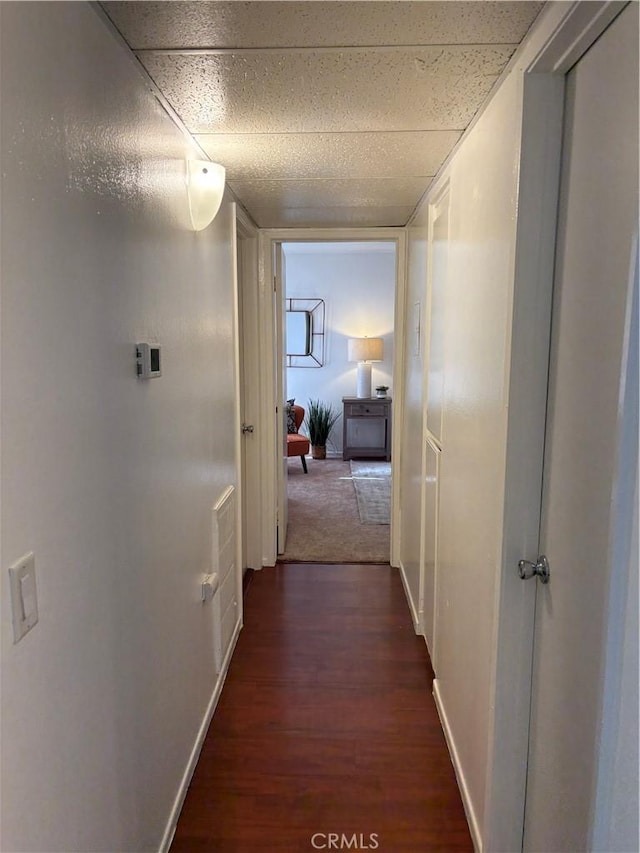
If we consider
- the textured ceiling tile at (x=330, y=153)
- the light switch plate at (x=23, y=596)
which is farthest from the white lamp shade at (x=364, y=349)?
the light switch plate at (x=23, y=596)

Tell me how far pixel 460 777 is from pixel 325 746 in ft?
1.59

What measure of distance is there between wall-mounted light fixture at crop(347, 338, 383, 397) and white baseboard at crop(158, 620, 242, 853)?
4368 mm

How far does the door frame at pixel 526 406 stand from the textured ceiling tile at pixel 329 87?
182mm

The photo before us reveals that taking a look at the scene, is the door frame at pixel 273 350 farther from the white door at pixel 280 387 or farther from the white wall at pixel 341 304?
the white wall at pixel 341 304

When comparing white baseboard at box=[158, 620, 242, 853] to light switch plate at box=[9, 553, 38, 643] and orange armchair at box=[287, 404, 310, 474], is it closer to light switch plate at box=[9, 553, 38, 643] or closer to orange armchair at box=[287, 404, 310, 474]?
light switch plate at box=[9, 553, 38, 643]

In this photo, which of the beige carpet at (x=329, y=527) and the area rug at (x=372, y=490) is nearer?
the beige carpet at (x=329, y=527)

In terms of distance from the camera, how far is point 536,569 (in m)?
1.29

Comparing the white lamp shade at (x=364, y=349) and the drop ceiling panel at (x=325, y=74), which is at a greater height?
the drop ceiling panel at (x=325, y=74)

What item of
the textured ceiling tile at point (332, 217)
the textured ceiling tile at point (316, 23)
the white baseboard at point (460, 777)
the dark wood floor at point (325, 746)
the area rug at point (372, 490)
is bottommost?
the dark wood floor at point (325, 746)

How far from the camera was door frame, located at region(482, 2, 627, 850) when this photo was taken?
3.82 feet

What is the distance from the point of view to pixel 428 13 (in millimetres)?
1070

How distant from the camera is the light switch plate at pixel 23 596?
2.58 feet

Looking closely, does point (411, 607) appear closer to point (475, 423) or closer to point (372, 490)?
point (475, 423)

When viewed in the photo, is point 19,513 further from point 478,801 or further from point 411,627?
point 411,627
